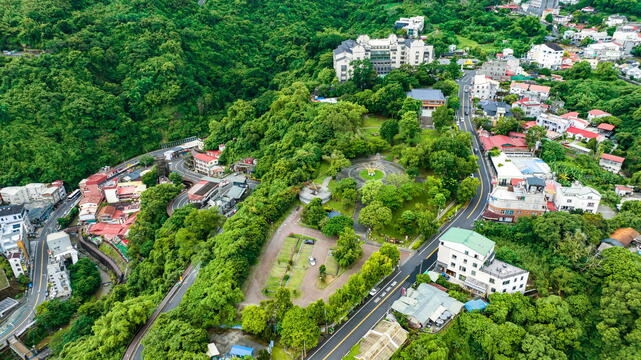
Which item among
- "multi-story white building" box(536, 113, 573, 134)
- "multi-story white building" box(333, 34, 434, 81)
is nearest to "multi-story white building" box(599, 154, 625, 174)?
"multi-story white building" box(536, 113, 573, 134)

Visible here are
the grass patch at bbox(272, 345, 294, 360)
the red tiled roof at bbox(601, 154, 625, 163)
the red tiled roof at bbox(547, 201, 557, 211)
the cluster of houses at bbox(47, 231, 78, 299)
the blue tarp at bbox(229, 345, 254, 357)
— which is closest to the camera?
the blue tarp at bbox(229, 345, 254, 357)

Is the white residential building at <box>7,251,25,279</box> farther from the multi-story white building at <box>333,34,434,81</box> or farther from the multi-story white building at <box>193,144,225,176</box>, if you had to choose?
the multi-story white building at <box>333,34,434,81</box>

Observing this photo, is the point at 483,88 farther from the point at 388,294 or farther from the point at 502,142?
the point at 388,294

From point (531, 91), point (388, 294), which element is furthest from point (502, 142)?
point (388, 294)

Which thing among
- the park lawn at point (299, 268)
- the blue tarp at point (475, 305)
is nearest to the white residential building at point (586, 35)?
the blue tarp at point (475, 305)

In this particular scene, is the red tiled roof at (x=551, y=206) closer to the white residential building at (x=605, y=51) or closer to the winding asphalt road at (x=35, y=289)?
the winding asphalt road at (x=35, y=289)

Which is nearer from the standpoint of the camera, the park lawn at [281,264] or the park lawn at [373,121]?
the park lawn at [281,264]
